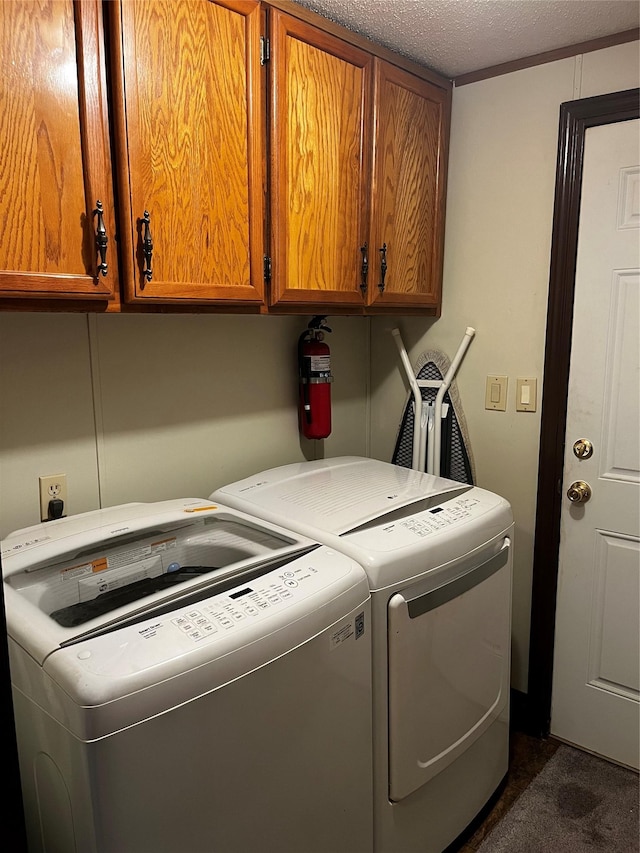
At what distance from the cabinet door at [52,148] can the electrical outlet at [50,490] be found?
1.84 feet

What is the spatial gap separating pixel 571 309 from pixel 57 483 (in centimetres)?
163

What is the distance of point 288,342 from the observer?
7.07ft

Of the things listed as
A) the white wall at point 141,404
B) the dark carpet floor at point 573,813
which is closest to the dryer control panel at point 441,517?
the white wall at point 141,404

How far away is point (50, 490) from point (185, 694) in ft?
2.65

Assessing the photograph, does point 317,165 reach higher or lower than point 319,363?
higher

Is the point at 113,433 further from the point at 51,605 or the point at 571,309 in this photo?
the point at 571,309

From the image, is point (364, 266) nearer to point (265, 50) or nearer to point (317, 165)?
point (317, 165)

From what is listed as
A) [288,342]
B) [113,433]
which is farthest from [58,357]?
[288,342]

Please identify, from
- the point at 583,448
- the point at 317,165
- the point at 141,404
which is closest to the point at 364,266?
the point at 317,165

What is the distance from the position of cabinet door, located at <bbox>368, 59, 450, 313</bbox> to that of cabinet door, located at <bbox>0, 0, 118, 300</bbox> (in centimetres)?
88

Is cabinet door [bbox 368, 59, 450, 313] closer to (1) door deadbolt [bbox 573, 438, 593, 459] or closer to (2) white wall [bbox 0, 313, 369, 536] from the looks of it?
(2) white wall [bbox 0, 313, 369, 536]

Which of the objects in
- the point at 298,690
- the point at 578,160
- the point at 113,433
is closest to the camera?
the point at 298,690

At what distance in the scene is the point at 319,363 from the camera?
2.09 metres

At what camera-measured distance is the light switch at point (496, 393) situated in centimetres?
214
